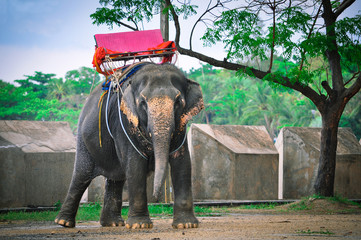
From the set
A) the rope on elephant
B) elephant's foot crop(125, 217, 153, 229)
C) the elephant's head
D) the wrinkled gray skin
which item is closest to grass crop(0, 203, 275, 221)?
the wrinkled gray skin

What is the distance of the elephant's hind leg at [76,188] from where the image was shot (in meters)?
7.14

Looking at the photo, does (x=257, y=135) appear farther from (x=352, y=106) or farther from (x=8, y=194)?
(x=352, y=106)

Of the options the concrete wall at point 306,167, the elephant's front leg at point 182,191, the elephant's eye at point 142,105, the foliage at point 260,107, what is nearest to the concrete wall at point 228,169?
the concrete wall at point 306,167

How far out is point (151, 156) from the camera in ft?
21.2

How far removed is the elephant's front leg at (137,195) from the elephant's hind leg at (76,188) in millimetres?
1153

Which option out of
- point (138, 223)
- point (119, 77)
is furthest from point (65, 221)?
point (119, 77)

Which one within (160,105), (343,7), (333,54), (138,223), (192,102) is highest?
(343,7)

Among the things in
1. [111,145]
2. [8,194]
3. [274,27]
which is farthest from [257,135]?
[111,145]

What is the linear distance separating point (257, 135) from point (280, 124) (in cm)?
3596

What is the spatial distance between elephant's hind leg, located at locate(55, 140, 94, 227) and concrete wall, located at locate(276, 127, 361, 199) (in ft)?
23.0

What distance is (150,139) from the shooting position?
6121 mm

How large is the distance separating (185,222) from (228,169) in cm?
645

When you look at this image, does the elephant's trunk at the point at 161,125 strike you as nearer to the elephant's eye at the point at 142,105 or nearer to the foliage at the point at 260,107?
the elephant's eye at the point at 142,105

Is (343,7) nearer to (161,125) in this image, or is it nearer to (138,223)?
(161,125)
